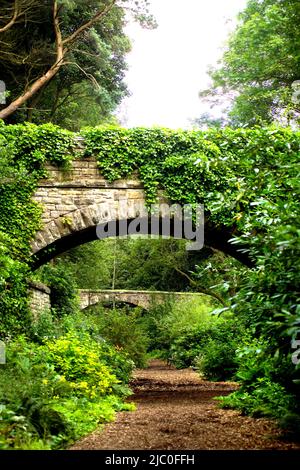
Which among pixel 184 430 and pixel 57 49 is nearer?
pixel 184 430

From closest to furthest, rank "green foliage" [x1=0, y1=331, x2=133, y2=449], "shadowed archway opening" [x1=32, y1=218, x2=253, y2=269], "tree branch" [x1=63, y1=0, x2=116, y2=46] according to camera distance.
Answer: "green foliage" [x1=0, y1=331, x2=133, y2=449] < "shadowed archway opening" [x1=32, y1=218, x2=253, y2=269] < "tree branch" [x1=63, y1=0, x2=116, y2=46]

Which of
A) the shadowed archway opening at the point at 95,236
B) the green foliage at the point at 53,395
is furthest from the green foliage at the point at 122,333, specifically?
the green foliage at the point at 53,395

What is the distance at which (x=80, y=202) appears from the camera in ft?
37.8

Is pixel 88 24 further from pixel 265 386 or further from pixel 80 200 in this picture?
pixel 265 386

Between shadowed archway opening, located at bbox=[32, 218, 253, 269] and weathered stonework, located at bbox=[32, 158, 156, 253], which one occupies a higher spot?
weathered stonework, located at bbox=[32, 158, 156, 253]

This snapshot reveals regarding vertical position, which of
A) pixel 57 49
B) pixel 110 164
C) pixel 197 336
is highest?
pixel 57 49

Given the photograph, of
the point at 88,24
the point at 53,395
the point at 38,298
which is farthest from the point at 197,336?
the point at 53,395

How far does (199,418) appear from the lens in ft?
22.0

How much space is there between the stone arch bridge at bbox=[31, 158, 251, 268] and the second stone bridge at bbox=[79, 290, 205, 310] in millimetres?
14735

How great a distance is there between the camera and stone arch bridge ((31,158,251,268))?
37.4 feet

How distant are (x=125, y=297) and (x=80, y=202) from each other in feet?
55.1

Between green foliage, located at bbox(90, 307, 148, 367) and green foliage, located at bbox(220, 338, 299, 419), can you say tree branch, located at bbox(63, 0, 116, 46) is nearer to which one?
green foliage, located at bbox(90, 307, 148, 367)

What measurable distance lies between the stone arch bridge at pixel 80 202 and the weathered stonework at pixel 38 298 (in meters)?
0.88

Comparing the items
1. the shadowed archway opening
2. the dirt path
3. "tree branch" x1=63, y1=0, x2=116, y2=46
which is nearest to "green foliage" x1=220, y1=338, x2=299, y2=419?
the dirt path
